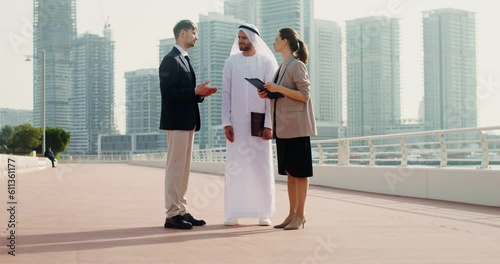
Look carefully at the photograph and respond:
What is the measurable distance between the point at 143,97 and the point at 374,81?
88.1 feet

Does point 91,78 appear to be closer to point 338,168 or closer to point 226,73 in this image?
point 338,168

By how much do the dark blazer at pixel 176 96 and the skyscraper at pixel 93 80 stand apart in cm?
6810

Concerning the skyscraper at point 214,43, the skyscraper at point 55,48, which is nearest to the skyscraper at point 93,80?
the skyscraper at point 55,48

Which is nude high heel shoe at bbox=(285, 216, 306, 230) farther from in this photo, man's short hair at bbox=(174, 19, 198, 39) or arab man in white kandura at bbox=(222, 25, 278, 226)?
man's short hair at bbox=(174, 19, 198, 39)

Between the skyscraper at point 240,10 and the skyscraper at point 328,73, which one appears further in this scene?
the skyscraper at point 328,73

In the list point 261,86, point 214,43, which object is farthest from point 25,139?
point 261,86

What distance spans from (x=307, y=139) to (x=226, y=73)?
94 centimetres

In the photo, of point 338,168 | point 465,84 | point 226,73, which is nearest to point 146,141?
point 465,84

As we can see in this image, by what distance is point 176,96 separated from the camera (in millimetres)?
5750

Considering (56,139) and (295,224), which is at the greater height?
(56,139)

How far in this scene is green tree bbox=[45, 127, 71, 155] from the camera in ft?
277

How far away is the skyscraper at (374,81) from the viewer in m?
78.2

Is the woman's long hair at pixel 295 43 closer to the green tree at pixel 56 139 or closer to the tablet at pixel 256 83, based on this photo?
the tablet at pixel 256 83

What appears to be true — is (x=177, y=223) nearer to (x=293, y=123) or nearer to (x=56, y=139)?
(x=293, y=123)
